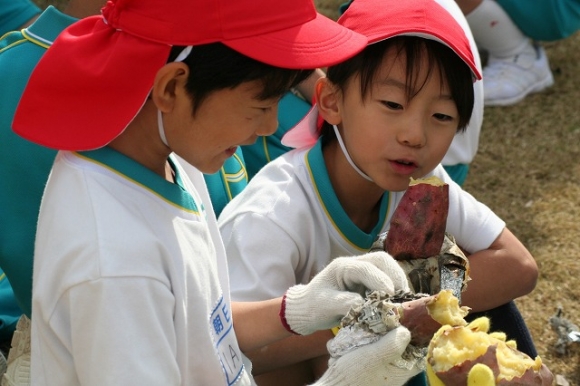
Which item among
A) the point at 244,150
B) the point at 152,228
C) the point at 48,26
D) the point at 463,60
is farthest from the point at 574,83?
the point at 152,228

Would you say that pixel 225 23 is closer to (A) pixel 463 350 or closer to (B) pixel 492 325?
(A) pixel 463 350

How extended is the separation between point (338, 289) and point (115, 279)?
1.72ft

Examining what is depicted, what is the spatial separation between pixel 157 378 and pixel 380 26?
114cm

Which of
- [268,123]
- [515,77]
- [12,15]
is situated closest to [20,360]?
[268,123]

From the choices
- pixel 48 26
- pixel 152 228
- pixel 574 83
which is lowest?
pixel 574 83

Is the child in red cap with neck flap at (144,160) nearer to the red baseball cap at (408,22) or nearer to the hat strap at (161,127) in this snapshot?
the hat strap at (161,127)

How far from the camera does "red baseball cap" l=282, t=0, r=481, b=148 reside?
2.17 meters

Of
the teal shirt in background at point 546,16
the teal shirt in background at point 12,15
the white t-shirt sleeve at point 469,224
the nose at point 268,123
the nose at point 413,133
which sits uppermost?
the nose at point 268,123

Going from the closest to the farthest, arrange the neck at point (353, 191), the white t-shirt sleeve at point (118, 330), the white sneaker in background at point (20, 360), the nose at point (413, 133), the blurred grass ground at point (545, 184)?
the white t-shirt sleeve at point (118, 330), the white sneaker in background at point (20, 360), the nose at point (413, 133), the neck at point (353, 191), the blurred grass ground at point (545, 184)

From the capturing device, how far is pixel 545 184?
13.4 feet

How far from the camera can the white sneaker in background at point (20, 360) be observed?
76.2 inches

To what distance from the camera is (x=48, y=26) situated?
205 centimetres

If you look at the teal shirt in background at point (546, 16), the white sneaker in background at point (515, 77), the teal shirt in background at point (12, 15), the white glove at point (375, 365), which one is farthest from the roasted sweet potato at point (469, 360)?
the teal shirt in background at point (546, 16)

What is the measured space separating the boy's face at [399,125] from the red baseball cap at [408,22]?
0.06 m
